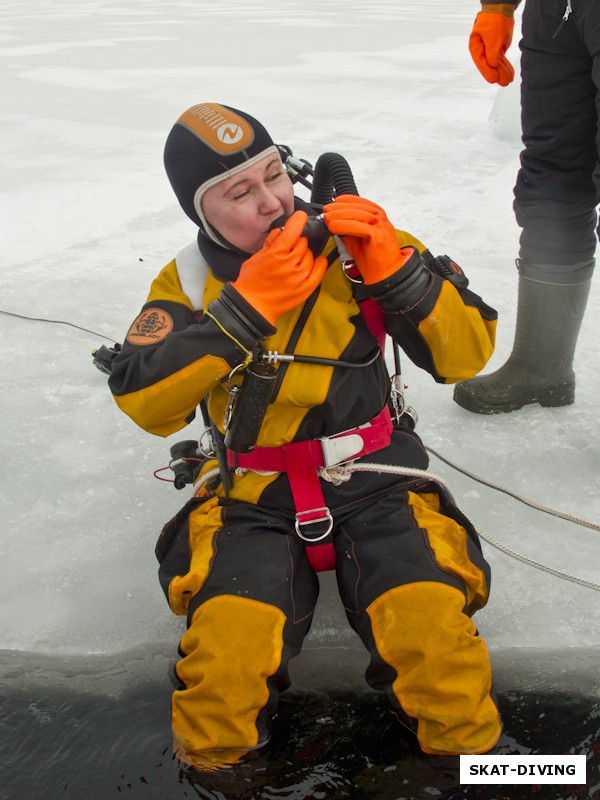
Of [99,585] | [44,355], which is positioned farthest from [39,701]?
[44,355]

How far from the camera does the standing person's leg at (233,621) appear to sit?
1.35 metres

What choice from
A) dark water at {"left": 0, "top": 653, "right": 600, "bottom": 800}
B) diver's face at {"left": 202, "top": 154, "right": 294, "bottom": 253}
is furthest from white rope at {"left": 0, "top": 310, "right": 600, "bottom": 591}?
diver's face at {"left": 202, "top": 154, "right": 294, "bottom": 253}

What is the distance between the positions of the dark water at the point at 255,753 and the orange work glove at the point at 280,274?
0.76 meters

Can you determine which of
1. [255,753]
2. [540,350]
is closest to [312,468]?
[255,753]

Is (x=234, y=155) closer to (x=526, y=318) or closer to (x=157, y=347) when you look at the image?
(x=157, y=347)

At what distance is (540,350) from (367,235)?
3.48 feet

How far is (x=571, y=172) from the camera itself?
6.81 ft

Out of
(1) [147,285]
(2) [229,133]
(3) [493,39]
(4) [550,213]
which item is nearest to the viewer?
(2) [229,133]

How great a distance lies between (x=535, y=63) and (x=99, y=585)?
5.54ft

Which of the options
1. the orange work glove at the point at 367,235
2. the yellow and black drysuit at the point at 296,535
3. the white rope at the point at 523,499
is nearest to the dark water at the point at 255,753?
the yellow and black drysuit at the point at 296,535

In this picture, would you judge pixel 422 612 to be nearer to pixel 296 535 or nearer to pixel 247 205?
pixel 296 535

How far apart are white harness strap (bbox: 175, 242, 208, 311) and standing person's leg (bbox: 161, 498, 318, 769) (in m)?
0.44

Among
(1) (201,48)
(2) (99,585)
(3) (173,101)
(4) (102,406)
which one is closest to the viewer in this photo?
(2) (99,585)

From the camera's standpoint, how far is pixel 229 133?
1543 mm
